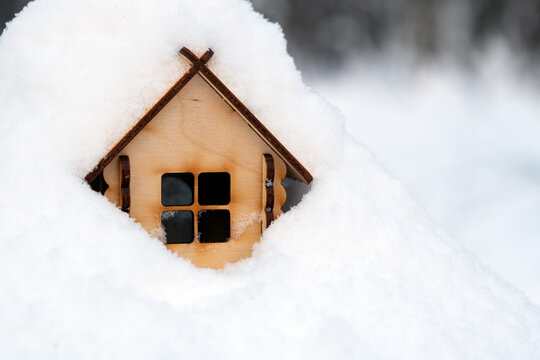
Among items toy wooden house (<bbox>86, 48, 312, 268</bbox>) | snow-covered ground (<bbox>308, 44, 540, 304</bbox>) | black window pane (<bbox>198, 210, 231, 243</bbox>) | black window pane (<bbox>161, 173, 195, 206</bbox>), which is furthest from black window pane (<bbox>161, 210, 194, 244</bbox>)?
snow-covered ground (<bbox>308, 44, 540, 304</bbox>)

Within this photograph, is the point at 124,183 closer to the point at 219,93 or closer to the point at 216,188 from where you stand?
the point at 219,93

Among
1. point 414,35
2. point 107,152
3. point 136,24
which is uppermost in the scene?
point 414,35

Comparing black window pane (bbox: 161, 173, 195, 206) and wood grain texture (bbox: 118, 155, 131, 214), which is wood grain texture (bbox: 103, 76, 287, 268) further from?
black window pane (bbox: 161, 173, 195, 206)

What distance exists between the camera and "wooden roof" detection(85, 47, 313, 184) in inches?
31.1

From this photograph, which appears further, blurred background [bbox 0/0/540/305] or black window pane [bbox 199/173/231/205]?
blurred background [bbox 0/0/540/305]

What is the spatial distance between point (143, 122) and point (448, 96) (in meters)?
3.47

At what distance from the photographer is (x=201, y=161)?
859 mm

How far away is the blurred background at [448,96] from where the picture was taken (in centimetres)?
221

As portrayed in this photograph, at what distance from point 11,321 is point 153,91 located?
376 mm

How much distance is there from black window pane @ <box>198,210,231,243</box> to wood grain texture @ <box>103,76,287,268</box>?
22 centimetres

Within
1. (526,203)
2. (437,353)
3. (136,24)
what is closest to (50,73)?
(136,24)

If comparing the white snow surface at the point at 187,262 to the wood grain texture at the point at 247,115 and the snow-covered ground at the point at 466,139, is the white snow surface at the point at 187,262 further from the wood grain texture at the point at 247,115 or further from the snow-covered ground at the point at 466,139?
the snow-covered ground at the point at 466,139

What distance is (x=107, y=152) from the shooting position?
79cm

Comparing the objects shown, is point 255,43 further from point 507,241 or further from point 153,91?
point 507,241
